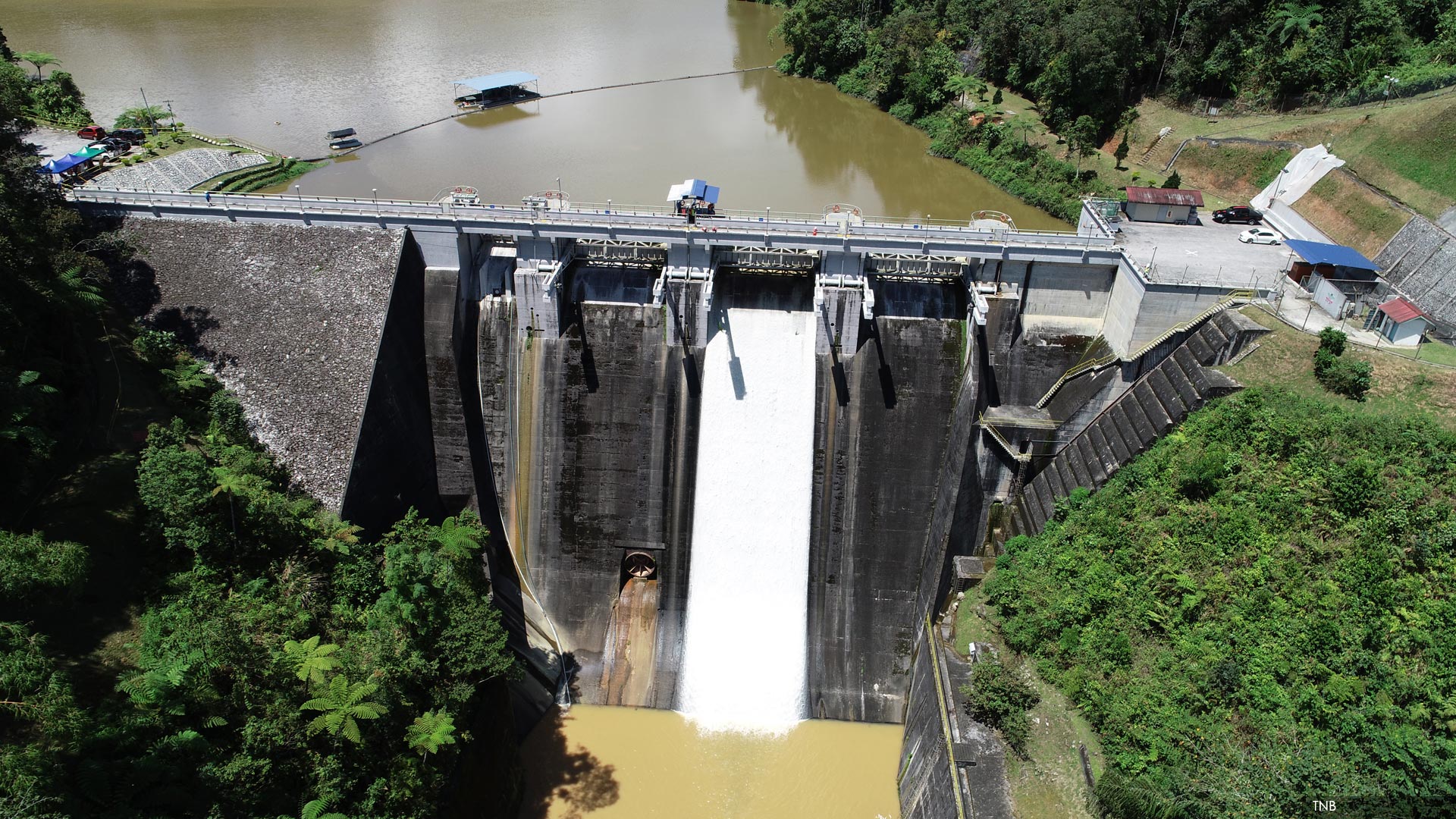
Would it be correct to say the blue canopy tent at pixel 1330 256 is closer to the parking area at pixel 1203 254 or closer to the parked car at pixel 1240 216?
the parking area at pixel 1203 254

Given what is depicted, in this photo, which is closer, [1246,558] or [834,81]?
[1246,558]

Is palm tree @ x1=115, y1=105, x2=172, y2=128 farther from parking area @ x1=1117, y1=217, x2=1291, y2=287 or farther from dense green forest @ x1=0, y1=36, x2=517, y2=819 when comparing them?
parking area @ x1=1117, y1=217, x2=1291, y2=287

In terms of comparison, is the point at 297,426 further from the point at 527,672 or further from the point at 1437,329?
the point at 1437,329

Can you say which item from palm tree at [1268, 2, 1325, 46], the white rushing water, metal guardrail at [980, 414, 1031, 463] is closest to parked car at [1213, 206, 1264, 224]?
metal guardrail at [980, 414, 1031, 463]

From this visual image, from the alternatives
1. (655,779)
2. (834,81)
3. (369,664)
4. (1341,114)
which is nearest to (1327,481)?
(655,779)

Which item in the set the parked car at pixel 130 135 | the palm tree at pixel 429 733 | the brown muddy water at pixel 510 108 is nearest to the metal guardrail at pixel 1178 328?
the brown muddy water at pixel 510 108

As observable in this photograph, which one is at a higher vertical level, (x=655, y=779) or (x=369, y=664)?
(x=369, y=664)

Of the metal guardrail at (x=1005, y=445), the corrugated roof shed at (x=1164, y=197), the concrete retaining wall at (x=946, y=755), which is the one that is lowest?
the concrete retaining wall at (x=946, y=755)
